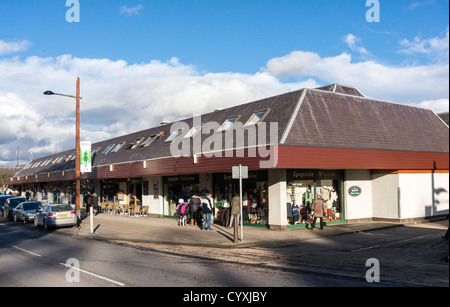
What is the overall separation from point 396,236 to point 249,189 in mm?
6716

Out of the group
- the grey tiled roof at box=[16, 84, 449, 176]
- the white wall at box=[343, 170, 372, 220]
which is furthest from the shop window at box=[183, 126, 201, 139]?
the white wall at box=[343, 170, 372, 220]

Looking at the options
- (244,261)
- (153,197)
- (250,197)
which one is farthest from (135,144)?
(244,261)

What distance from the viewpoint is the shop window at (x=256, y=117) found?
1886 cm

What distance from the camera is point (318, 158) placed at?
16125mm

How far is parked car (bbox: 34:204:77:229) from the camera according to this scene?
20344 mm

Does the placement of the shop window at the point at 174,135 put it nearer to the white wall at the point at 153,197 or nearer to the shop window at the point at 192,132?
the shop window at the point at 192,132

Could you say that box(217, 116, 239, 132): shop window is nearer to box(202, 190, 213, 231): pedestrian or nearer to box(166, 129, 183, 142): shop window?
box(202, 190, 213, 231): pedestrian

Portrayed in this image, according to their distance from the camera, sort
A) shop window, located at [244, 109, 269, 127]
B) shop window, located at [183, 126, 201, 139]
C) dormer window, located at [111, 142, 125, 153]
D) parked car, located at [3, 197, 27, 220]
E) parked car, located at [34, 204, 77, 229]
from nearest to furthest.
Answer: shop window, located at [244, 109, 269, 127], parked car, located at [34, 204, 77, 229], shop window, located at [183, 126, 201, 139], parked car, located at [3, 197, 27, 220], dormer window, located at [111, 142, 125, 153]

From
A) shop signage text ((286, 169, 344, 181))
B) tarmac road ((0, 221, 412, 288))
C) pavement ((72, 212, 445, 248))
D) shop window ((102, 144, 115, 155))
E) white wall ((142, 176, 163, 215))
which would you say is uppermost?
shop window ((102, 144, 115, 155))

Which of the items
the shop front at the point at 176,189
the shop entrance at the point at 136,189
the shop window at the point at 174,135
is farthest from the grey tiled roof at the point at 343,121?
the shop entrance at the point at 136,189

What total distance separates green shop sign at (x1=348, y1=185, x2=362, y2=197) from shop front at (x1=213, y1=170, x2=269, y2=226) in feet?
14.7

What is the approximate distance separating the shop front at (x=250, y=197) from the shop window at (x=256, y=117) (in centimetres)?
241
